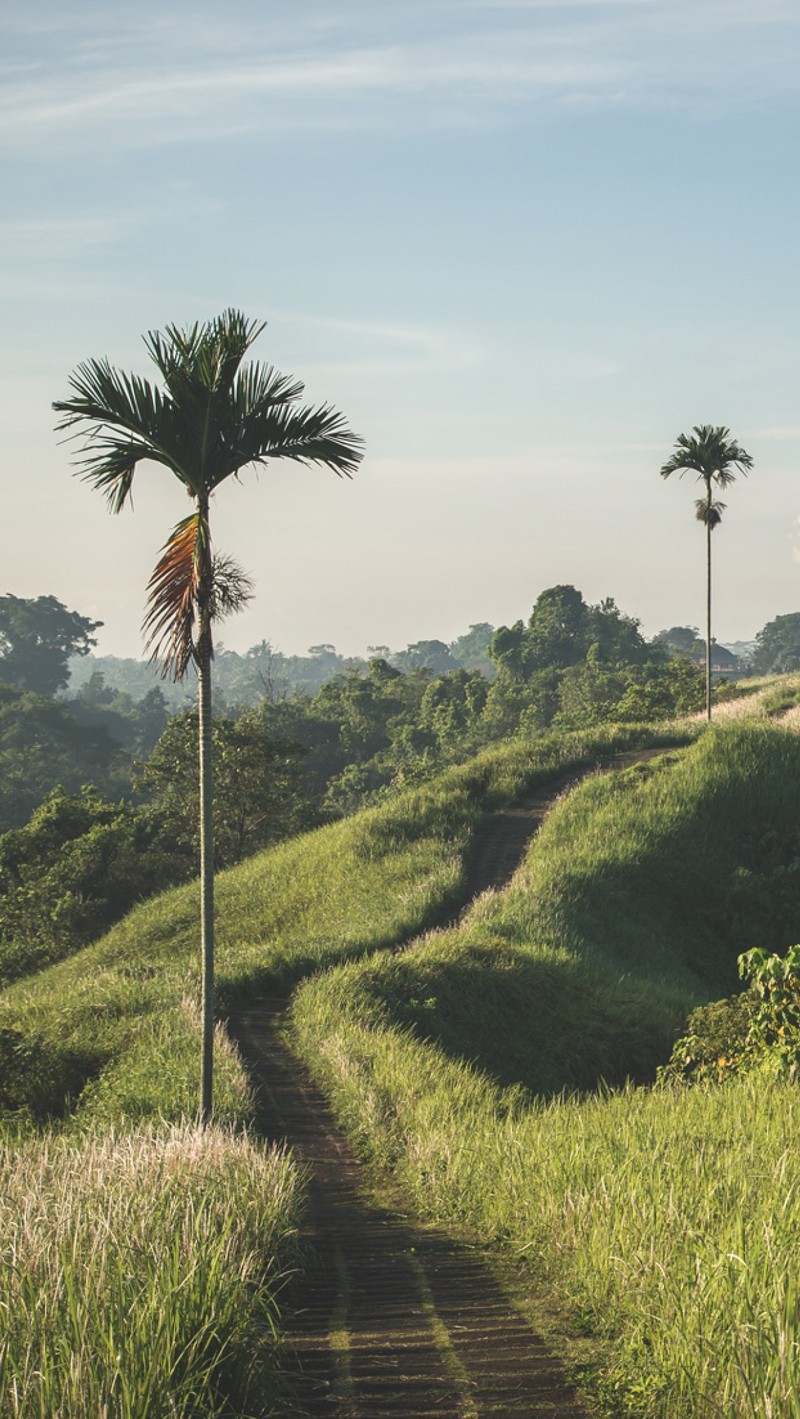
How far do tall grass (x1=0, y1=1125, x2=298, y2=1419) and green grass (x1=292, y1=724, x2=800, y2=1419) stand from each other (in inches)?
63.2

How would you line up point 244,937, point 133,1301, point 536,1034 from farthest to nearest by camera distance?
point 244,937
point 536,1034
point 133,1301

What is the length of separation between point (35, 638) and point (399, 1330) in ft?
498

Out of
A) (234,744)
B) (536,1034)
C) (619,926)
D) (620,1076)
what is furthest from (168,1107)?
(234,744)

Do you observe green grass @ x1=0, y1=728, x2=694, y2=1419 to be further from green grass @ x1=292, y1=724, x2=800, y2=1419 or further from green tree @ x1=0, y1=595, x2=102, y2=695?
green tree @ x1=0, y1=595, x2=102, y2=695

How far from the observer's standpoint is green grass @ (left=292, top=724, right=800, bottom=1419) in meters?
5.47

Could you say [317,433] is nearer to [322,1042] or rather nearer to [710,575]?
[322,1042]

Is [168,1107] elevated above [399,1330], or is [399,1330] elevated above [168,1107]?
[399,1330]

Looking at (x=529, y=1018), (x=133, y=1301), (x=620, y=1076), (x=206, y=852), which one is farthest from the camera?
(x=529, y=1018)

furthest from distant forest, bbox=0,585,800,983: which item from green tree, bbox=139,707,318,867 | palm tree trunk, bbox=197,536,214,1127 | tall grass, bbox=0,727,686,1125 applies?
palm tree trunk, bbox=197,536,214,1127

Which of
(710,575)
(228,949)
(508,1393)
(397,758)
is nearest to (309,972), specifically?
(228,949)

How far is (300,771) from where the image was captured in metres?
42.2

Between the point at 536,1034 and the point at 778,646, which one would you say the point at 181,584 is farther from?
the point at 778,646

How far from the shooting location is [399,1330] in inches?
252

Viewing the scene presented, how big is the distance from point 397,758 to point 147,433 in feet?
232
